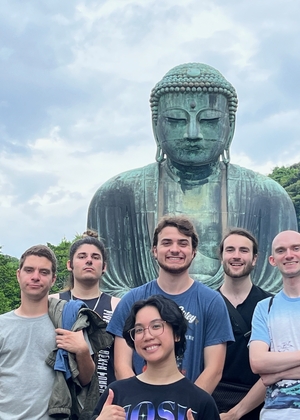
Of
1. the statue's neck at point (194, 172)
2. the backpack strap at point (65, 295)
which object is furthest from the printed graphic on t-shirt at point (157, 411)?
the statue's neck at point (194, 172)

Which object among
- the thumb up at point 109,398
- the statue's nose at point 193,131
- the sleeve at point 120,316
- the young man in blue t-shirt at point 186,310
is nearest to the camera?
the thumb up at point 109,398

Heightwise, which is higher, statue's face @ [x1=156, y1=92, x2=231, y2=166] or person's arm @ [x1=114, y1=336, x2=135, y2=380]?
statue's face @ [x1=156, y1=92, x2=231, y2=166]

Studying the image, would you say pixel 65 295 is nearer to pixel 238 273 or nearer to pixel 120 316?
pixel 120 316

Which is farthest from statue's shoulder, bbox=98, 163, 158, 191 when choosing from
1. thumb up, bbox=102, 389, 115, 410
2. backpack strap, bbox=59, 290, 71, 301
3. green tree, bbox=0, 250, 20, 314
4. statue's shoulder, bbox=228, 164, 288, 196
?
green tree, bbox=0, 250, 20, 314

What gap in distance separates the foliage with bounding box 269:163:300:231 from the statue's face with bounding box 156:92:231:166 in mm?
13715

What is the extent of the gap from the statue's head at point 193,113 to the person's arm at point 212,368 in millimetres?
4390

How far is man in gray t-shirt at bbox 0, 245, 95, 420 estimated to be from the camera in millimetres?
3355

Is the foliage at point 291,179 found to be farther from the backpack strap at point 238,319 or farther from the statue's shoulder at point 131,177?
the backpack strap at point 238,319

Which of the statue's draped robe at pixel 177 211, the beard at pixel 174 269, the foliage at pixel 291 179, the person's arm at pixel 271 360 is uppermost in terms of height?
the foliage at pixel 291 179

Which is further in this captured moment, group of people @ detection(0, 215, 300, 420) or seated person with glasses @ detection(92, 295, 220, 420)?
group of people @ detection(0, 215, 300, 420)

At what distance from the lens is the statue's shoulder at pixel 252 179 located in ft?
25.7

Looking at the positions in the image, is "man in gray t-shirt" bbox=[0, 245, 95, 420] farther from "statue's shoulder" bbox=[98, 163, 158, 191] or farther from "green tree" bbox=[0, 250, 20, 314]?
"green tree" bbox=[0, 250, 20, 314]

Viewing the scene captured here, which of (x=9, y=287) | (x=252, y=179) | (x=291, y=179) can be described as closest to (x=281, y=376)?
(x=252, y=179)

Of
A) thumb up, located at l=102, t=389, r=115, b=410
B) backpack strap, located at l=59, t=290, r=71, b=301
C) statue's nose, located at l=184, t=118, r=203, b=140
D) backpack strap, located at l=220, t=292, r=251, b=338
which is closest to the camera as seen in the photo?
thumb up, located at l=102, t=389, r=115, b=410
